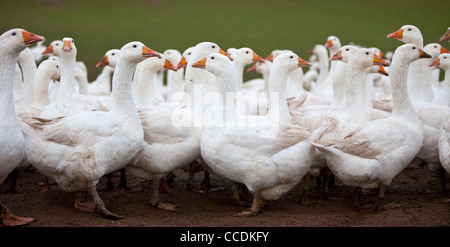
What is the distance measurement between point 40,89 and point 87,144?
2.33 m

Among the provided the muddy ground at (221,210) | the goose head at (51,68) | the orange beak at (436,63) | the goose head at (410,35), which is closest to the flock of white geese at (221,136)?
the muddy ground at (221,210)

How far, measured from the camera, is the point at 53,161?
5898 mm

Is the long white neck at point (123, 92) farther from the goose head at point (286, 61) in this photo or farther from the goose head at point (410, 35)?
the goose head at point (410, 35)

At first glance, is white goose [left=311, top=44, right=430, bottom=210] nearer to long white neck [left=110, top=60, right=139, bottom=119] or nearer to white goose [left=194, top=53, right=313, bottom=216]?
white goose [left=194, top=53, right=313, bottom=216]

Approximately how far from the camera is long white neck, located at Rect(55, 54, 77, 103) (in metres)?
7.69

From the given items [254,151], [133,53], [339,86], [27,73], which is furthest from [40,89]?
[339,86]

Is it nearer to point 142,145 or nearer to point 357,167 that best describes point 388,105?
point 357,167

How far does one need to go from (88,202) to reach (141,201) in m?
0.74

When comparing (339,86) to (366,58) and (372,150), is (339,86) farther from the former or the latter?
(372,150)

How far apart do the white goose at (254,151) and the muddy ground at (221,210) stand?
40 centimetres

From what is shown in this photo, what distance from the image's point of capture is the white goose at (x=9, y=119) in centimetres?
524

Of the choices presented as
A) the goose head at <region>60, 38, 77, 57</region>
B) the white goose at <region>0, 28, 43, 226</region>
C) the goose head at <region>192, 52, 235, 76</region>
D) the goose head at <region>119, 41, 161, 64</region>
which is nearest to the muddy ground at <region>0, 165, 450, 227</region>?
the white goose at <region>0, 28, 43, 226</region>

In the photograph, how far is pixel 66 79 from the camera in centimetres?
782

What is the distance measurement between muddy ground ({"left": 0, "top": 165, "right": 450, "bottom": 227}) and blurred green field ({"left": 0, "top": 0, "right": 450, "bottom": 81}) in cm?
1153
